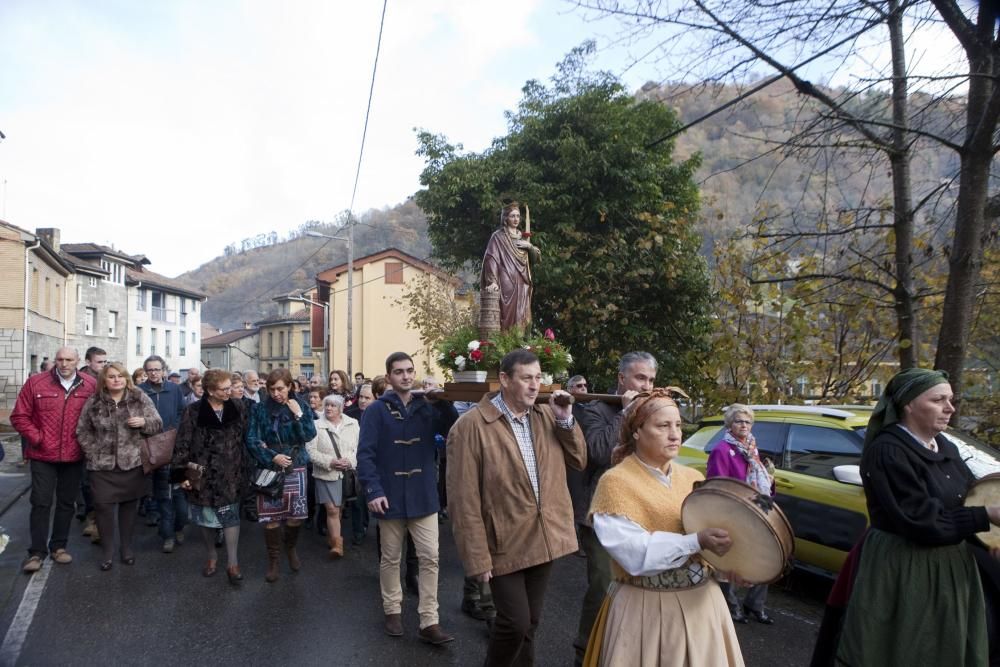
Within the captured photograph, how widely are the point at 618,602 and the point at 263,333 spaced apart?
69.7 m

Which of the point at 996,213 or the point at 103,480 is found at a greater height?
the point at 996,213

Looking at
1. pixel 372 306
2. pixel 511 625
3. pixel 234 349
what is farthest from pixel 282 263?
pixel 511 625

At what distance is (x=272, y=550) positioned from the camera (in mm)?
6922

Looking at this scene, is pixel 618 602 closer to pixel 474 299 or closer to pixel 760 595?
pixel 760 595

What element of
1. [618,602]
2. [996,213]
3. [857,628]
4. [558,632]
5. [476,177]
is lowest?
[558,632]

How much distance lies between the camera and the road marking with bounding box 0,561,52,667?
198 inches

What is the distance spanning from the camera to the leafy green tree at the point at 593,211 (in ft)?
53.1

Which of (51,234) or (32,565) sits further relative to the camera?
(51,234)

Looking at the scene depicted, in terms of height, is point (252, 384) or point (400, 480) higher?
point (252, 384)

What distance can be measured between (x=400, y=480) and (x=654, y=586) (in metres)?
2.84

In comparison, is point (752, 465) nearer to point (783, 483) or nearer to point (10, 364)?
point (783, 483)

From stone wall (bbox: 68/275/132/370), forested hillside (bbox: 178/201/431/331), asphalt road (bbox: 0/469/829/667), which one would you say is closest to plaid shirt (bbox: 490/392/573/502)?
asphalt road (bbox: 0/469/829/667)

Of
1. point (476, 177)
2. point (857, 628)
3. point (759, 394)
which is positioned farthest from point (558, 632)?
point (476, 177)

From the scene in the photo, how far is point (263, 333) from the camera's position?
226ft
